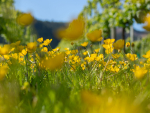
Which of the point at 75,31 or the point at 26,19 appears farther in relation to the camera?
the point at 26,19

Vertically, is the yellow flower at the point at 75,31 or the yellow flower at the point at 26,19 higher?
the yellow flower at the point at 26,19

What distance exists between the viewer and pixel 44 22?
7619 centimetres

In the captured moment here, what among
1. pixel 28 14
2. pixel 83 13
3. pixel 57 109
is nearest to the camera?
pixel 57 109

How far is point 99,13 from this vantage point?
8.52 metres

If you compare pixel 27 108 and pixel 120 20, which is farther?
pixel 120 20

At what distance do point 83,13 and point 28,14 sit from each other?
36.4ft

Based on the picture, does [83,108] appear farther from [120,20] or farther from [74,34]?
[120,20]

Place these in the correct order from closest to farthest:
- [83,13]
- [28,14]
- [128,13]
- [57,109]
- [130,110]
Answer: [130,110] < [57,109] < [28,14] < [128,13] < [83,13]

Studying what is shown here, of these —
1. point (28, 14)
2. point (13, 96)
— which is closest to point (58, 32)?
point (28, 14)

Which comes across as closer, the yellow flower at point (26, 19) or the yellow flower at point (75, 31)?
the yellow flower at point (75, 31)

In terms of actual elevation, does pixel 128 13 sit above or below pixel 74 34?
above

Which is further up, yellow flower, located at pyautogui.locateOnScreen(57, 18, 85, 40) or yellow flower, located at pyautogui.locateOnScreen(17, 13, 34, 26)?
yellow flower, located at pyautogui.locateOnScreen(17, 13, 34, 26)

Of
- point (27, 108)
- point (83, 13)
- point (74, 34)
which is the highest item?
point (83, 13)

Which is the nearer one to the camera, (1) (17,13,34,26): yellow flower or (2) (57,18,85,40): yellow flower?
(2) (57,18,85,40): yellow flower
